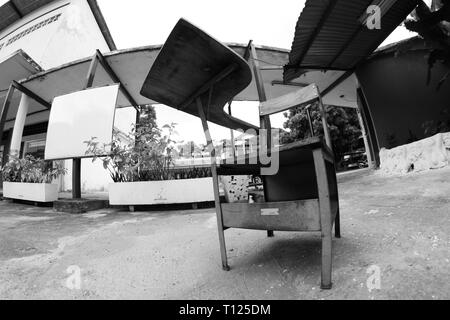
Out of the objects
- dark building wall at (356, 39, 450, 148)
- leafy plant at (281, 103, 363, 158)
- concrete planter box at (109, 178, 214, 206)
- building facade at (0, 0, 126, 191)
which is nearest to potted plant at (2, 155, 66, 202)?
building facade at (0, 0, 126, 191)

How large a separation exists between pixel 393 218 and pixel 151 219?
3294 millimetres

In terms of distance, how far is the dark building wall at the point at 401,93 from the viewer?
5926mm

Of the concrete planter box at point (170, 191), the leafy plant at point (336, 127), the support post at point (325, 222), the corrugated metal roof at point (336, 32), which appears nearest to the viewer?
the support post at point (325, 222)

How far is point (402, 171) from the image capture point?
548cm

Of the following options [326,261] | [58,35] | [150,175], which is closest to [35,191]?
[150,175]

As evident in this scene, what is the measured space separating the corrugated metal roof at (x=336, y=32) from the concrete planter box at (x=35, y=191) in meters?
6.45

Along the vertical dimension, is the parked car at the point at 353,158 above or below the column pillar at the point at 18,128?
below

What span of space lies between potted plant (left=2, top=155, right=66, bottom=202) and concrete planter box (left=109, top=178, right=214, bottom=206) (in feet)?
8.85

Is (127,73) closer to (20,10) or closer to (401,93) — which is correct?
(401,93)

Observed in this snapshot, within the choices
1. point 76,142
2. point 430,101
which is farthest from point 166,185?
point 430,101

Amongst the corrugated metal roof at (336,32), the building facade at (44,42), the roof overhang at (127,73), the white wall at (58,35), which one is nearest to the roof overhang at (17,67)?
the building facade at (44,42)

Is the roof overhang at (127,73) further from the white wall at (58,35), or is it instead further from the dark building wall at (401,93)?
the dark building wall at (401,93)
